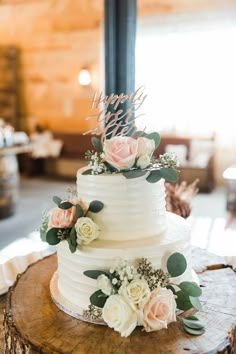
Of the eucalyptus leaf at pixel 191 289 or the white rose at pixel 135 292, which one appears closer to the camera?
the white rose at pixel 135 292

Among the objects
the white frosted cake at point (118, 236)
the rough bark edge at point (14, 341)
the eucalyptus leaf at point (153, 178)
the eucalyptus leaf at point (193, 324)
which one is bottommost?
the rough bark edge at point (14, 341)

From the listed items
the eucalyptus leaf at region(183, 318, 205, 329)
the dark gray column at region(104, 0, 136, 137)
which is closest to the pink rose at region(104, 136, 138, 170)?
the eucalyptus leaf at region(183, 318, 205, 329)

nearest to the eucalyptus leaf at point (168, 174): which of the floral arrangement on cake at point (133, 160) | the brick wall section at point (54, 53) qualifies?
the floral arrangement on cake at point (133, 160)

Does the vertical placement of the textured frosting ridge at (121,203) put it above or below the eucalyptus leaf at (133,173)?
below

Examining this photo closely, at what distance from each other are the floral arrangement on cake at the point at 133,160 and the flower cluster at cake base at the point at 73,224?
0.46 feet

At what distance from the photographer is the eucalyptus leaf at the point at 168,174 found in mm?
1446

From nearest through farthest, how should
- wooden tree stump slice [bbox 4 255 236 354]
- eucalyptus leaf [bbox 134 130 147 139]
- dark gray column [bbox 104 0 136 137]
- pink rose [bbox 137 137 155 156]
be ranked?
1. wooden tree stump slice [bbox 4 255 236 354]
2. pink rose [bbox 137 137 155 156]
3. eucalyptus leaf [bbox 134 130 147 139]
4. dark gray column [bbox 104 0 136 137]

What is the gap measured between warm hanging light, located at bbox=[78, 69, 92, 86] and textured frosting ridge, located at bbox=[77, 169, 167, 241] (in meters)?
5.98

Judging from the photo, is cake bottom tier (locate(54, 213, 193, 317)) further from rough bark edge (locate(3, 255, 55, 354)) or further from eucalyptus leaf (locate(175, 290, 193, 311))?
rough bark edge (locate(3, 255, 55, 354))

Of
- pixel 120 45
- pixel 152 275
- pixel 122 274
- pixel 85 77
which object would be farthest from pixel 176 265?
pixel 85 77

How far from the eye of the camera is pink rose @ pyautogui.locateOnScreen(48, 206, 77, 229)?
143 centimetres

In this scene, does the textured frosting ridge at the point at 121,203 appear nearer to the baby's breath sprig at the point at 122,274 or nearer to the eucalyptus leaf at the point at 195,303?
the baby's breath sprig at the point at 122,274

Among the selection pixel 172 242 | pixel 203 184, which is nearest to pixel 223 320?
pixel 172 242

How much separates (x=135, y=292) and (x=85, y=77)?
6.35 m
